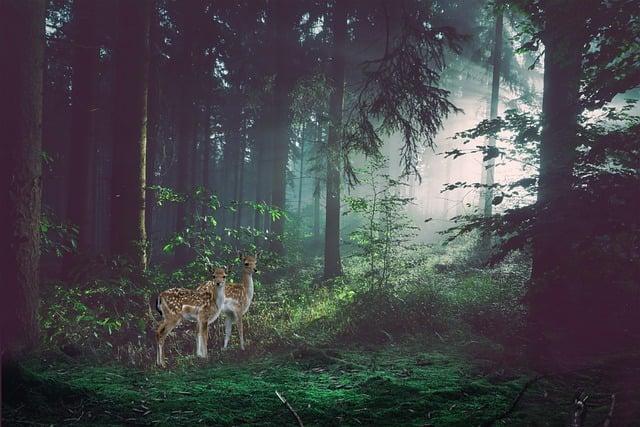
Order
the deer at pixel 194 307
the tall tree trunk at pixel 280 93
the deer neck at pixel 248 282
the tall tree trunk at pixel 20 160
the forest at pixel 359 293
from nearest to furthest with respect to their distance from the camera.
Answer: the forest at pixel 359 293
the tall tree trunk at pixel 20 160
the deer at pixel 194 307
the deer neck at pixel 248 282
the tall tree trunk at pixel 280 93

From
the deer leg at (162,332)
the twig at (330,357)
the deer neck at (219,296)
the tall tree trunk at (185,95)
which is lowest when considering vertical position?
the twig at (330,357)

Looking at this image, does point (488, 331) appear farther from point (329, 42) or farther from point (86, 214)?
point (329, 42)

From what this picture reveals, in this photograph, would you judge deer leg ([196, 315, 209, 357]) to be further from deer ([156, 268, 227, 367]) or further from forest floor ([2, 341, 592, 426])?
forest floor ([2, 341, 592, 426])

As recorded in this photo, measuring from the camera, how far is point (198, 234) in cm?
802

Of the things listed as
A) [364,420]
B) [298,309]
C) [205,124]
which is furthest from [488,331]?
[205,124]

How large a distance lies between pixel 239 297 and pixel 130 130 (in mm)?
3854

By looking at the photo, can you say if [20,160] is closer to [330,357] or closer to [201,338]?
Answer: [201,338]

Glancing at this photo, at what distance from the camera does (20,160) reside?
16.9ft

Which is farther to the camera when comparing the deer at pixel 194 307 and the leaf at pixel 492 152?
the leaf at pixel 492 152

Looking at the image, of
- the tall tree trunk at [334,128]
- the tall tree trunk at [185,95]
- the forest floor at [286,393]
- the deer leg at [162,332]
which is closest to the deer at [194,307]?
the deer leg at [162,332]

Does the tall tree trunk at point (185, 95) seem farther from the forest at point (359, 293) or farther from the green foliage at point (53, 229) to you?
the green foliage at point (53, 229)

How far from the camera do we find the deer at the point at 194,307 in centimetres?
618

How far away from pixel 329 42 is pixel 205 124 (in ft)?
32.8

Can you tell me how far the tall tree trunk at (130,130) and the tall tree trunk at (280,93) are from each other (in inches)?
350
